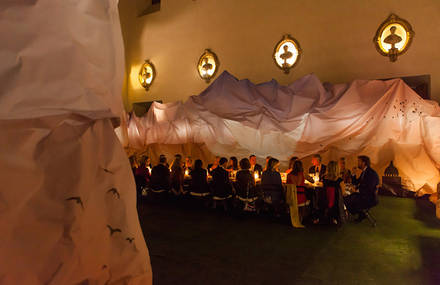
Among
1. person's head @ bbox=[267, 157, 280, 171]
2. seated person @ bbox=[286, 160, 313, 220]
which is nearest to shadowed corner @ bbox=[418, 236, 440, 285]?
seated person @ bbox=[286, 160, 313, 220]

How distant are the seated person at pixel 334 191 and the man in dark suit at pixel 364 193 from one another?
1.64 ft

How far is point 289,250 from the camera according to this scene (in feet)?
13.4

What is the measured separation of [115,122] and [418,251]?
4695mm

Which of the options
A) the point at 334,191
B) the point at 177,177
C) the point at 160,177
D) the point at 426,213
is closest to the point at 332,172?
the point at 334,191

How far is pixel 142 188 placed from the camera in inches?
269

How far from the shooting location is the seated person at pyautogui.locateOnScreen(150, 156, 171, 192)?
624cm

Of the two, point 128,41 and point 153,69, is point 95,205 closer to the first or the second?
point 153,69

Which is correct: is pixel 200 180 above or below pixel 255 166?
below

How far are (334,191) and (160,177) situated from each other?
360 centimetres

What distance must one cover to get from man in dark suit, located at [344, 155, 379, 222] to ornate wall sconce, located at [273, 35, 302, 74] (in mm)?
4184

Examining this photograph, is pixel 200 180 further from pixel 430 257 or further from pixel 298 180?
pixel 430 257

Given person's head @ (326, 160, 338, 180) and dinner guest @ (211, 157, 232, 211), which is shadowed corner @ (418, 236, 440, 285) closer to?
person's head @ (326, 160, 338, 180)

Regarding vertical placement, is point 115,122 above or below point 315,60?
below

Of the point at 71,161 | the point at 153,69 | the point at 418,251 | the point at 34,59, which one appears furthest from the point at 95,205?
the point at 153,69
